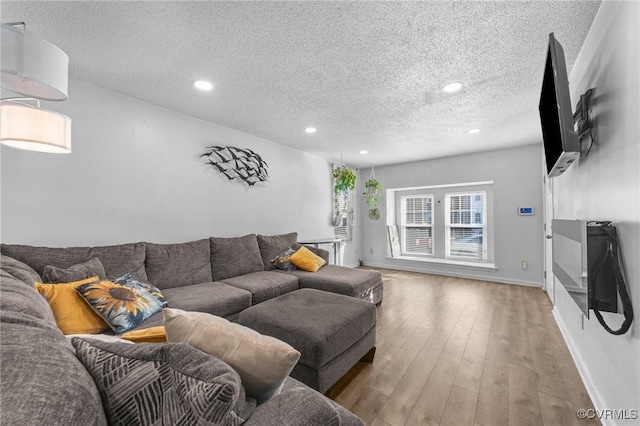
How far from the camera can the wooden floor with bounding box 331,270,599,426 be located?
1599mm

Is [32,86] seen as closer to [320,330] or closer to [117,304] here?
[117,304]

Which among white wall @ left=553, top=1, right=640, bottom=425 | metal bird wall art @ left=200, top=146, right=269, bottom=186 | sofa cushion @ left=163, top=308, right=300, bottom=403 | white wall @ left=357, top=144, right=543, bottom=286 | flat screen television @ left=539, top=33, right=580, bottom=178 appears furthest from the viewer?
white wall @ left=357, top=144, right=543, bottom=286

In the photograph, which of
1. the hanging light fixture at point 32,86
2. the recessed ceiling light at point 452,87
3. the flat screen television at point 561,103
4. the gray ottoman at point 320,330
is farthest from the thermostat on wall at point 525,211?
the hanging light fixture at point 32,86

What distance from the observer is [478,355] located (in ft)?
7.34

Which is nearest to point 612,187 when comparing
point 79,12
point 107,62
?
point 79,12

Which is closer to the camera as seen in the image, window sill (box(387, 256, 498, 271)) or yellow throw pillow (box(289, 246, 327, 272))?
yellow throw pillow (box(289, 246, 327, 272))

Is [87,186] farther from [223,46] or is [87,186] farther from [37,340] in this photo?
[37,340]

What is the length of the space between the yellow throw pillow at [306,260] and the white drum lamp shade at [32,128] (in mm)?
2476

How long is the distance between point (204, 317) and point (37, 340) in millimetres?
426

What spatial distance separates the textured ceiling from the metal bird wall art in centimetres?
42

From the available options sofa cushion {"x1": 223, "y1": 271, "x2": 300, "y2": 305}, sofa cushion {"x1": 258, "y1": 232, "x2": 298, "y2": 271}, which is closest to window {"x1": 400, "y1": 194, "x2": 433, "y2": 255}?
sofa cushion {"x1": 258, "y1": 232, "x2": 298, "y2": 271}

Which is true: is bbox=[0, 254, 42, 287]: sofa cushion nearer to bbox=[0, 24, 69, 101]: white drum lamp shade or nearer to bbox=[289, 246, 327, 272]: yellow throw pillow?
bbox=[0, 24, 69, 101]: white drum lamp shade

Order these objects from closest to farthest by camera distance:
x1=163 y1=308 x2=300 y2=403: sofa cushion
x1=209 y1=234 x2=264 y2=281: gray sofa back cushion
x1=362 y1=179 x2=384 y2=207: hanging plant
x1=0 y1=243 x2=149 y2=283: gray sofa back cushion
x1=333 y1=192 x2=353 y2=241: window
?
x1=163 y1=308 x2=300 y2=403: sofa cushion
x1=0 y1=243 x2=149 y2=283: gray sofa back cushion
x1=209 y1=234 x2=264 y2=281: gray sofa back cushion
x1=362 y1=179 x2=384 y2=207: hanging plant
x1=333 y1=192 x2=353 y2=241: window

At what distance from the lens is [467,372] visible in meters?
2.00
